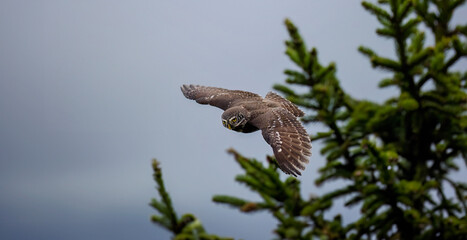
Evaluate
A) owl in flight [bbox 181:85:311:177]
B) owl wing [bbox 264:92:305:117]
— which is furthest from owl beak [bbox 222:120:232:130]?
owl wing [bbox 264:92:305:117]

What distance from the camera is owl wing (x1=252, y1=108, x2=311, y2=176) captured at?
635cm

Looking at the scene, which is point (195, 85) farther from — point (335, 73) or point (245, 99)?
point (335, 73)

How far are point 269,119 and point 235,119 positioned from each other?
0.72 meters

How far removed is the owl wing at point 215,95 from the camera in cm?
939

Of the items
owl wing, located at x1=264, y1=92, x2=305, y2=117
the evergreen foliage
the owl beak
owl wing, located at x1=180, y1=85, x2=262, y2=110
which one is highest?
owl wing, located at x1=180, y1=85, x2=262, y2=110

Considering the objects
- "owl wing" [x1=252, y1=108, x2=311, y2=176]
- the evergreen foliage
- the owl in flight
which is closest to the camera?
the evergreen foliage

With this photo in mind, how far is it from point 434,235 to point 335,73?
190cm

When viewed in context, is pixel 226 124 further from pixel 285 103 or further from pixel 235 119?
pixel 285 103

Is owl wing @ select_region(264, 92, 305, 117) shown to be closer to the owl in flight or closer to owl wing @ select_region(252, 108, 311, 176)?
the owl in flight

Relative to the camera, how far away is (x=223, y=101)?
9539mm

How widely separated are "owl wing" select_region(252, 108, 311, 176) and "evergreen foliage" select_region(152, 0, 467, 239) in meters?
0.52

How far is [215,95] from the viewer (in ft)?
33.2

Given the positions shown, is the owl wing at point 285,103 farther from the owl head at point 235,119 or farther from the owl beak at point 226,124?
the owl beak at point 226,124

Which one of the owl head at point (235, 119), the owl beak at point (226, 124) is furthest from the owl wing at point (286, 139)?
the owl beak at point (226, 124)
